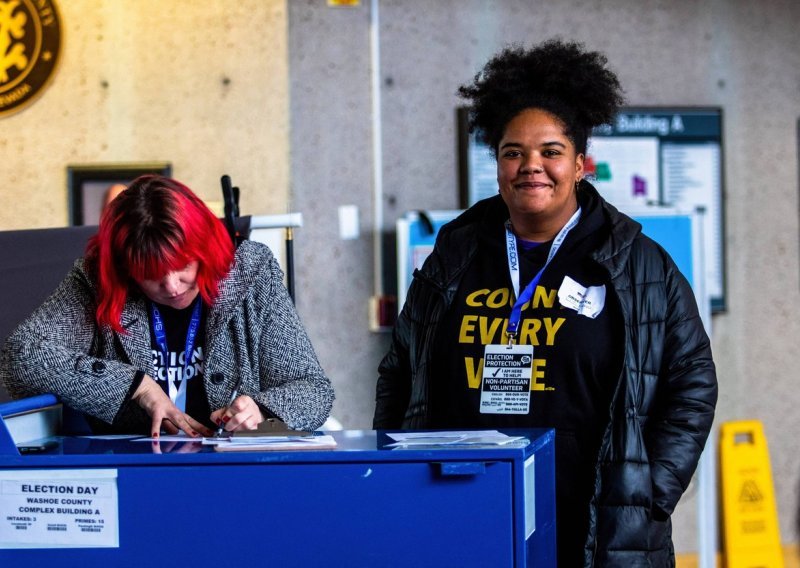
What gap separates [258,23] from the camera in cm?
423

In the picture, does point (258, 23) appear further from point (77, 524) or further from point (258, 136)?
point (77, 524)

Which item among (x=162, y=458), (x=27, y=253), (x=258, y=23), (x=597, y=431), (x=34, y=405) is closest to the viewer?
(x=162, y=458)

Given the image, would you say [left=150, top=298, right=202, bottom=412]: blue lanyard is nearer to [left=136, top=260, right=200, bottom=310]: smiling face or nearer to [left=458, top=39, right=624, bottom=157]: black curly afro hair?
[left=136, top=260, right=200, bottom=310]: smiling face

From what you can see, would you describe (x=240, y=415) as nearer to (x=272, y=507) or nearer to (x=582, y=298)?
(x=272, y=507)

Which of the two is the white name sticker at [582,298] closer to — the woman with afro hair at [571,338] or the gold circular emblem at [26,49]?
the woman with afro hair at [571,338]

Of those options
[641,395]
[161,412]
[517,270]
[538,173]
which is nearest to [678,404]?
[641,395]

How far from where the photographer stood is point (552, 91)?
2174 mm

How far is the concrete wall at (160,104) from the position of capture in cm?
418

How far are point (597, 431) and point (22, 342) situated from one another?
3.21 ft

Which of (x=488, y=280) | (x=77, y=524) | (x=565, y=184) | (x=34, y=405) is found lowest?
(x=77, y=524)

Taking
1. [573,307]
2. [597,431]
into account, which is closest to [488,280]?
[573,307]

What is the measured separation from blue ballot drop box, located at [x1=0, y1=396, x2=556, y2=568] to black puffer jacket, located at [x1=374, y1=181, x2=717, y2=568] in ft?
1.66

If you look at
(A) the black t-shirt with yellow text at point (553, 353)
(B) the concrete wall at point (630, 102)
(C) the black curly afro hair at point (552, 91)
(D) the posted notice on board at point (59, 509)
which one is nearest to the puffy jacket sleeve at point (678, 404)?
(A) the black t-shirt with yellow text at point (553, 353)

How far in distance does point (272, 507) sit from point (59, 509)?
268 mm
